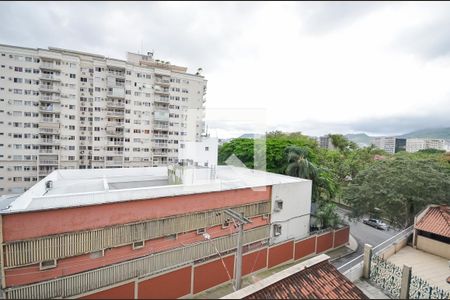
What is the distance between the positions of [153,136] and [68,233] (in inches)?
952

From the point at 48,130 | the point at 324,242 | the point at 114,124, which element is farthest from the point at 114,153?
the point at 324,242

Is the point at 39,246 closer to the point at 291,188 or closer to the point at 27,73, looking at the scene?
the point at 291,188

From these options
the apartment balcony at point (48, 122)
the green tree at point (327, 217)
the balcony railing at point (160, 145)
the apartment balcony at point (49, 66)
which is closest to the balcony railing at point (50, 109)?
the apartment balcony at point (48, 122)

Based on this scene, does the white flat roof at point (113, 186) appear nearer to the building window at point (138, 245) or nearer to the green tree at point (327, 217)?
the building window at point (138, 245)

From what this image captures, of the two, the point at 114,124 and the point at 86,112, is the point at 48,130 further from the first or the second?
the point at 114,124

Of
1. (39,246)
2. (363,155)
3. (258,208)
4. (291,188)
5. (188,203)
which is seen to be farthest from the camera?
(363,155)

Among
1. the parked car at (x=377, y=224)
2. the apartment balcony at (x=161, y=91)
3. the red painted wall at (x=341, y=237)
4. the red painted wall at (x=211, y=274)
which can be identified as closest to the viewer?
the red painted wall at (x=211, y=274)

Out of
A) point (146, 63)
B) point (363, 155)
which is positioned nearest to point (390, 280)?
point (363, 155)

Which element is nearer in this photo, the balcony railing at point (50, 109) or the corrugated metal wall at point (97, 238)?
the corrugated metal wall at point (97, 238)

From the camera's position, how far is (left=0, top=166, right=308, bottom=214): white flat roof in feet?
24.9

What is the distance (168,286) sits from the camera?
755cm

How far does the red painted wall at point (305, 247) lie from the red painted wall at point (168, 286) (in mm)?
5963

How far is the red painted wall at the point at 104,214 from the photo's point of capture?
6.76 m

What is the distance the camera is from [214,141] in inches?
707
